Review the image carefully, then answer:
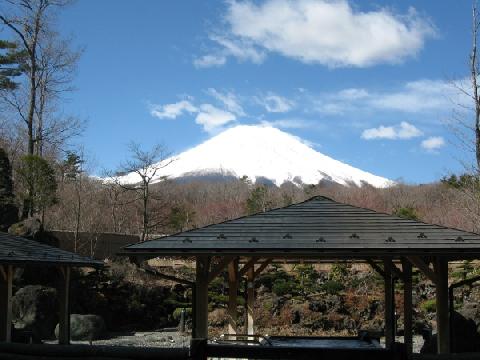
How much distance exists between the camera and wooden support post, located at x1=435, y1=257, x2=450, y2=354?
9648 mm

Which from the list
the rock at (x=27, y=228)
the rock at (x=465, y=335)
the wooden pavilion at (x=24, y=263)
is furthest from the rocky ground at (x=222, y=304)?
the wooden pavilion at (x=24, y=263)

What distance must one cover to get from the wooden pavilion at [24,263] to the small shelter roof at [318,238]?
2.75 meters

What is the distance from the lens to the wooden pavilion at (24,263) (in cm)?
1167

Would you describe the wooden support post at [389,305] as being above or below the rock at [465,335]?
above

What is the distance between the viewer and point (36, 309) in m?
20.2

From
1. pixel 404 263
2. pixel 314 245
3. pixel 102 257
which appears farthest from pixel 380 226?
pixel 102 257

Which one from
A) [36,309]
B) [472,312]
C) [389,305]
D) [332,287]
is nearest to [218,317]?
[332,287]

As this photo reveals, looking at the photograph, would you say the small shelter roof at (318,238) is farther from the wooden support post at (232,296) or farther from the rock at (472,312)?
the rock at (472,312)

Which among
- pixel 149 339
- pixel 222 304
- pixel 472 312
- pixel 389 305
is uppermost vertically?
pixel 389 305

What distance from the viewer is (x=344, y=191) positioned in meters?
64.2

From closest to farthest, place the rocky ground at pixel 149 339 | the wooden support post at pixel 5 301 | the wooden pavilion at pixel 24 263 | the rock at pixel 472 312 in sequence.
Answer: the wooden pavilion at pixel 24 263
the wooden support post at pixel 5 301
the rock at pixel 472 312
the rocky ground at pixel 149 339

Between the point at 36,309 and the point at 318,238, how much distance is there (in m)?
13.3

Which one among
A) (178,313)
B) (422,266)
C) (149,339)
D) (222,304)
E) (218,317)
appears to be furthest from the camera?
(222,304)

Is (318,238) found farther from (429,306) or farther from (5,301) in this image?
(429,306)
